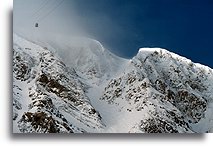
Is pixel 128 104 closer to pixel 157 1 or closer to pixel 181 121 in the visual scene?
pixel 181 121

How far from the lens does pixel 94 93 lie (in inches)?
313

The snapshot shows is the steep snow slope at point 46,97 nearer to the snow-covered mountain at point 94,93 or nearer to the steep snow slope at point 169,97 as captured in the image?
the snow-covered mountain at point 94,93

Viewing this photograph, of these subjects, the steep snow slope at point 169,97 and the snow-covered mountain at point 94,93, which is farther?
the steep snow slope at point 169,97

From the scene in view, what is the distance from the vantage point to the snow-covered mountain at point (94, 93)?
5.45 meters

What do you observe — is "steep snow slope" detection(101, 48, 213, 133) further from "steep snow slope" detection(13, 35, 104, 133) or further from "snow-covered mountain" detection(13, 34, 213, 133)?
"steep snow slope" detection(13, 35, 104, 133)

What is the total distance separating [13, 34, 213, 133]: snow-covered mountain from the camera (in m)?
5.45

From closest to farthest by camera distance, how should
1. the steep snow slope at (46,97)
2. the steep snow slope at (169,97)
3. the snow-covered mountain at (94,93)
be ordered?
the steep snow slope at (46,97) → the snow-covered mountain at (94,93) → the steep snow slope at (169,97)

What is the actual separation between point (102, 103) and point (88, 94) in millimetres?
623

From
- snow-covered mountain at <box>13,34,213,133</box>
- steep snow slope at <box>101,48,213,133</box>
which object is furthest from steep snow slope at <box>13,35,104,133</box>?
steep snow slope at <box>101,48,213,133</box>

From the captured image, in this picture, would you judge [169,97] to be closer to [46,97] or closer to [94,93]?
[94,93]

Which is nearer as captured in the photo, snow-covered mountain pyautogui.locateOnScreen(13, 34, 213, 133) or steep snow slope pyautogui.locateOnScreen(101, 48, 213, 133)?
snow-covered mountain pyautogui.locateOnScreen(13, 34, 213, 133)

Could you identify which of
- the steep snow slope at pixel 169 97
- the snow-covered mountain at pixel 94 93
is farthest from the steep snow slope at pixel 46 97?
the steep snow slope at pixel 169 97

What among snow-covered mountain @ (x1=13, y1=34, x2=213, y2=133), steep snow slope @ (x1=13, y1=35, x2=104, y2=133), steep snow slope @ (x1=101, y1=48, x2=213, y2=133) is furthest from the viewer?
steep snow slope @ (x1=101, y1=48, x2=213, y2=133)

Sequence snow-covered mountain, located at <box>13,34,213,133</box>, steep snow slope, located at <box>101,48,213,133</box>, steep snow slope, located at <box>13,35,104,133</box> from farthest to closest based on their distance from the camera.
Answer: steep snow slope, located at <box>101,48,213,133</box> → snow-covered mountain, located at <box>13,34,213,133</box> → steep snow slope, located at <box>13,35,104,133</box>
